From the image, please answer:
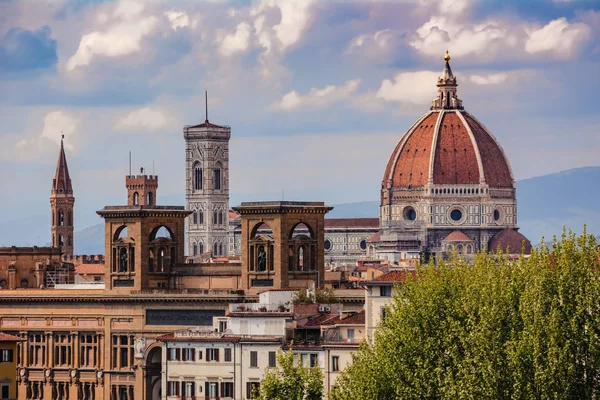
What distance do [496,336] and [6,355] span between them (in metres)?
32.1

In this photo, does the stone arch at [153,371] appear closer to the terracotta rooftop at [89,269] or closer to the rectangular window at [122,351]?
the rectangular window at [122,351]

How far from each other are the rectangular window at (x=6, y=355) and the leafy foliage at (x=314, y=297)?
1684cm

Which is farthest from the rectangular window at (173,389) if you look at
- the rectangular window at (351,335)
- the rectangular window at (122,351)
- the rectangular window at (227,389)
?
the rectangular window at (122,351)

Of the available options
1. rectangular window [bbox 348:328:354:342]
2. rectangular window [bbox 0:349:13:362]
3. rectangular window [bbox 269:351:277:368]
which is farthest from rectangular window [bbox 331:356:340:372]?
rectangular window [bbox 0:349:13:362]

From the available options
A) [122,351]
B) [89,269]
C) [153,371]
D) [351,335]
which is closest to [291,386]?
[351,335]

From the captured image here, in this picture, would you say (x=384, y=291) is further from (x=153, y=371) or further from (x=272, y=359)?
(x=153, y=371)

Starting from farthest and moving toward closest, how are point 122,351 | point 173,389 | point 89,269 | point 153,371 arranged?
point 89,269 → point 122,351 → point 153,371 → point 173,389

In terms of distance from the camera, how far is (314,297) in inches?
4702

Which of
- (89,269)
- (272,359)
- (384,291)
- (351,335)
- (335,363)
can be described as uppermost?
(89,269)

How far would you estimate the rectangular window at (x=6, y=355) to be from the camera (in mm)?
104812

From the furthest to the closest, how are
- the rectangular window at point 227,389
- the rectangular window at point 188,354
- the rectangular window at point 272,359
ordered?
1. the rectangular window at point 188,354
2. the rectangular window at point 227,389
3. the rectangular window at point 272,359

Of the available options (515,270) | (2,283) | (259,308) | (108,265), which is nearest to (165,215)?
(108,265)

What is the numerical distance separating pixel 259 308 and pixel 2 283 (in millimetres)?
39834

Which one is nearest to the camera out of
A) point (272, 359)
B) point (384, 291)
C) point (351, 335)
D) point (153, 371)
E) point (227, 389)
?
point (384, 291)
